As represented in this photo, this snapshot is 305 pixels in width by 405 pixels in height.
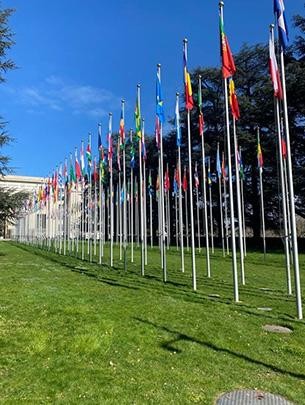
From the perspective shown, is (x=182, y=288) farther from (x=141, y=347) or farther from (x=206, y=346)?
(x=141, y=347)

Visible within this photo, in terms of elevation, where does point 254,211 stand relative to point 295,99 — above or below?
below

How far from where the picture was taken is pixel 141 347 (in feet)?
24.8

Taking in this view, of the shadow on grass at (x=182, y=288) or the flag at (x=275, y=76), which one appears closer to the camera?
the shadow on grass at (x=182, y=288)

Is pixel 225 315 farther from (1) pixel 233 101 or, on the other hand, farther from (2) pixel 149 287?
(1) pixel 233 101

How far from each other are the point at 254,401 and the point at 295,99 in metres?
40.1

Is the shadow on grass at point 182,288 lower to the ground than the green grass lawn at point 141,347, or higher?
higher

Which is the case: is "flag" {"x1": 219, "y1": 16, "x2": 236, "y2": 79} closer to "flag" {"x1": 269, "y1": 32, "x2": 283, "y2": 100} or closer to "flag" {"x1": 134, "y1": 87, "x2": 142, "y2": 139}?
"flag" {"x1": 269, "y1": 32, "x2": 283, "y2": 100}

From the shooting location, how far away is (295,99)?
41719mm

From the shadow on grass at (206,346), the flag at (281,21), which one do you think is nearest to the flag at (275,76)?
the flag at (281,21)

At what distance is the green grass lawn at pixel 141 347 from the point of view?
5.83m

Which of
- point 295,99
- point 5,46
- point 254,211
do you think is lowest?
point 254,211

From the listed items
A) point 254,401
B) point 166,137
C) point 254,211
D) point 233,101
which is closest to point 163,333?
point 254,401

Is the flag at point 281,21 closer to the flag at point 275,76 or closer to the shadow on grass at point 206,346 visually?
the flag at point 275,76

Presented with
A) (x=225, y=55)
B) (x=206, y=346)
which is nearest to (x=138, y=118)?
(x=225, y=55)
